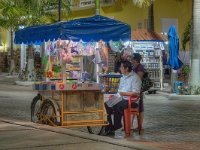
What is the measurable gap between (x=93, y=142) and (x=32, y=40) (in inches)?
142

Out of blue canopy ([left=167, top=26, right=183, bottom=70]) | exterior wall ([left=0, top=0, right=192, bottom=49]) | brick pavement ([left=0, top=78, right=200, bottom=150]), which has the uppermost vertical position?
exterior wall ([left=0, top=0, right=192, bottom=49])

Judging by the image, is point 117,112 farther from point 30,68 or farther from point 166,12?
point 166,12

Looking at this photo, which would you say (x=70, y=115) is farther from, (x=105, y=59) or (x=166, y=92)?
(x=166, y=92)

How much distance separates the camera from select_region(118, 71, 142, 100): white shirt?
441 inches

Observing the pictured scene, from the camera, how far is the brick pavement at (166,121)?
10.4 metres

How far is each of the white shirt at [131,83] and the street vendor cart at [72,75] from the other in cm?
50

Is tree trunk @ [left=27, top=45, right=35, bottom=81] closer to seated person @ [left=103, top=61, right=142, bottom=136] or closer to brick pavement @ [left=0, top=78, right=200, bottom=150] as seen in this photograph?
brick pavement @ [left=0, top=78, right=200, bottom=150]

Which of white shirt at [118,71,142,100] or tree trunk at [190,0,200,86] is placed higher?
tree trunk at [190,0,200,86]

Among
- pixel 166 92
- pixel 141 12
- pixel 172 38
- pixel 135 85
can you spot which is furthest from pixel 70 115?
pixel 141 12

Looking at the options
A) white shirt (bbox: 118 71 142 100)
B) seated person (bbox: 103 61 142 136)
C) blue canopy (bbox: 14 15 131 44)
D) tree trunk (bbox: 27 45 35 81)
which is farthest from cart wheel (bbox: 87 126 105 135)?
tree trunk (bbox: 27 45 35 81)

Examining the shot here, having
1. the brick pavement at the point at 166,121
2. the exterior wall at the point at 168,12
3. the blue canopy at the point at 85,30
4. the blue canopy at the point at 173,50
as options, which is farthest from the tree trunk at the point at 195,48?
the exterior wall at the point at 168,12

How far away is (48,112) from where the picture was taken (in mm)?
11836

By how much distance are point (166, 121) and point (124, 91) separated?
2.60 meters

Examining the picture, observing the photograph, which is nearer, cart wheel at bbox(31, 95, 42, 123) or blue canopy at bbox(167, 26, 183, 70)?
cart wheel at bbox(31, 95, 42, 123)
